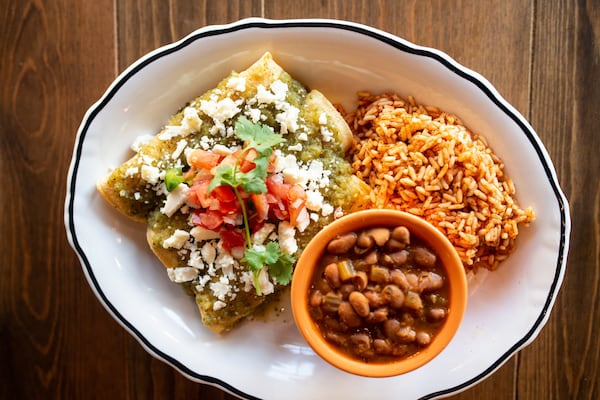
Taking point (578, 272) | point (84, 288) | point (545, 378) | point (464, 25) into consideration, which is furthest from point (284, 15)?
point (545, 378)

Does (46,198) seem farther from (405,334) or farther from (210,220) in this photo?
(405,334)

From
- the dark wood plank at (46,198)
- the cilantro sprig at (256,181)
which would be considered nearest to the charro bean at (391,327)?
the cilantro sprig at (256,181)

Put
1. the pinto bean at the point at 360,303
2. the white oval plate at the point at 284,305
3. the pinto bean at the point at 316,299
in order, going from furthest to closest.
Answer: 1. the white oval plate at the point at 284,305
2. the pinto bean at the point at 316,299
3. the pinto bean at the point at 360,303

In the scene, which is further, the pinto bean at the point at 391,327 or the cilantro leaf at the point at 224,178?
the cilantro leaf at the point at 224,178

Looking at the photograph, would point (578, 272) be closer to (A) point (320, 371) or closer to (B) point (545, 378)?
(B) point (545, 378)

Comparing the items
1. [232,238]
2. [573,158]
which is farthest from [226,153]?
[573,158]

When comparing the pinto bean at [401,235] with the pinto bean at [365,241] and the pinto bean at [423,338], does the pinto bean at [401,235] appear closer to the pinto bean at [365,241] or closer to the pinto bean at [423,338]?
the pinto bean at [365,241]
